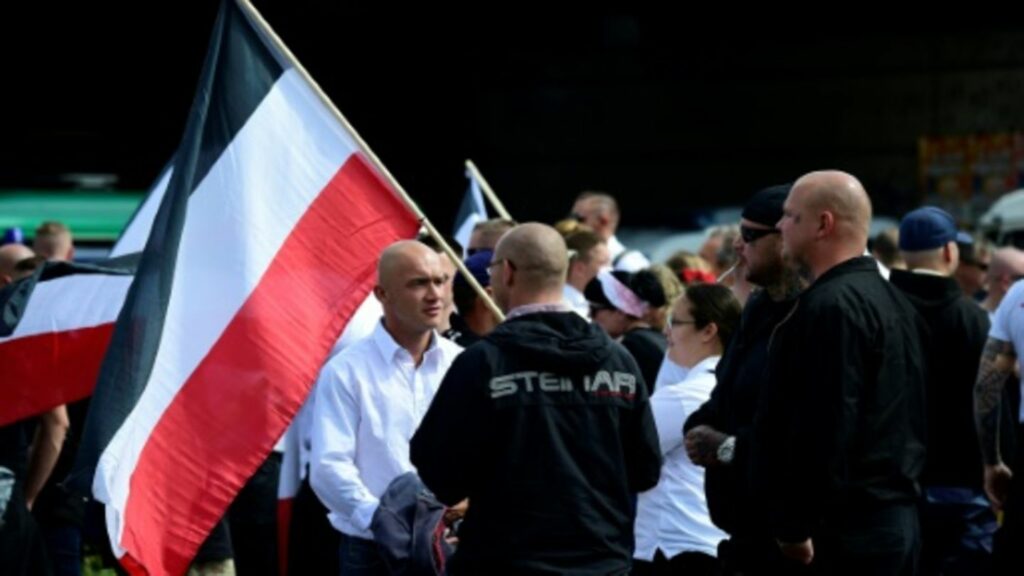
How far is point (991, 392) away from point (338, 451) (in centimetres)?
303

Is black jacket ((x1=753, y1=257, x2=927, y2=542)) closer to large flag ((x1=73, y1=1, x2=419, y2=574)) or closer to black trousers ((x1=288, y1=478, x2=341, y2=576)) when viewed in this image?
large flag ((x1=73, y1=1, x2=419, y2=574))

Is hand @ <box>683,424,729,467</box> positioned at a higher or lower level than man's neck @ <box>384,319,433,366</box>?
lower

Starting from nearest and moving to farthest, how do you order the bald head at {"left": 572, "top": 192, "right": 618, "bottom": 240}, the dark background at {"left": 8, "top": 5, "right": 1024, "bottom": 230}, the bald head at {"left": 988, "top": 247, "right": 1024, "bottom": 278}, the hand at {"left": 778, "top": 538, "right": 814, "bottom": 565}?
1. the hand at {"left": 778, "top": 538, "right": 814, "bottom": 565}
2. the bald head at {"left": 988, "top": 247, "right": 1024, "bottom": 278}
3. the bald head at {"left": 572, "top": 192, "right": 618, "bottom": 240}
4. the dark background at {"left": 8, "top": 5, "right": 1024, "bottom": 230}

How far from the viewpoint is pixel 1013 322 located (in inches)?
360

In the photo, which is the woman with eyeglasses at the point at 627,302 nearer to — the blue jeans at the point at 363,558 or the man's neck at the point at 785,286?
the blue jeans at the point at 363,558

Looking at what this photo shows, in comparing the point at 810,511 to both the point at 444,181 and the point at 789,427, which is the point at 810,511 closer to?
the point at 789,427

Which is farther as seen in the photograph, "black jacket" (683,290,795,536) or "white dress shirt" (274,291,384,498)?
"white dress shirt" (274,291,384,498)

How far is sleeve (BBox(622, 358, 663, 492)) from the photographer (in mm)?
6895

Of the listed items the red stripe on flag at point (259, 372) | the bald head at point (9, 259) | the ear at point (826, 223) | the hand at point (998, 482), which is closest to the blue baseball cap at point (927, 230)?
the hand at point (998, 482)

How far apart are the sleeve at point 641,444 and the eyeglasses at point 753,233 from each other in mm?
559

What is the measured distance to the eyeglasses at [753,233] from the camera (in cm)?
708

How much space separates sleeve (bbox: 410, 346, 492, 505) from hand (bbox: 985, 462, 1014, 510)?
3.34 meters

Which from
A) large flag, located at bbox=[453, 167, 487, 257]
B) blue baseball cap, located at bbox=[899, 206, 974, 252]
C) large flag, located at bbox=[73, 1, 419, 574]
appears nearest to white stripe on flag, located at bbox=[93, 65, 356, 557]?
large flag, located at bbox=[73, 1, 419, 574]

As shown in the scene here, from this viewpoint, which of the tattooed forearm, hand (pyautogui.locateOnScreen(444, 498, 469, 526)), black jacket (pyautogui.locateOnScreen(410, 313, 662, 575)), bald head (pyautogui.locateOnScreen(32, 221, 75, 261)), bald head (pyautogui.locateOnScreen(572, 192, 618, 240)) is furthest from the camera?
bald head (pyautogui.locateOnScreen(572, 192, 618, 240))
